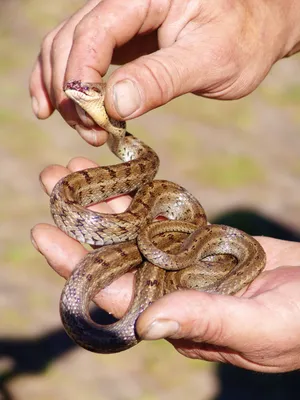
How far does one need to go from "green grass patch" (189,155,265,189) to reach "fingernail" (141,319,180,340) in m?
8.44

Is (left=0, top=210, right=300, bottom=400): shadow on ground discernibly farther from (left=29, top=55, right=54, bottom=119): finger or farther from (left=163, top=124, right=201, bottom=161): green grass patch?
(left=163, top=124, right=201, bottom=161): green grass patch

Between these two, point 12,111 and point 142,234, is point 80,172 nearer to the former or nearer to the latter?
point 142,234

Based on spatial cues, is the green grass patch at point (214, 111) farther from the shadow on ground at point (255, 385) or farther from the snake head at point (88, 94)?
the snake head at point (88, 94)

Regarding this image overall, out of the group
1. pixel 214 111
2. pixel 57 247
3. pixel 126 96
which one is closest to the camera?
pixel 126 96

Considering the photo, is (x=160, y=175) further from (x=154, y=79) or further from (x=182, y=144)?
(x=154, y=79)

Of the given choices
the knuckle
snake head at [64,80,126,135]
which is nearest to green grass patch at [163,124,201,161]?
the knuckle

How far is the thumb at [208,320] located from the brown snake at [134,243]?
2.61 ft

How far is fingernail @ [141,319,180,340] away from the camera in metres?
4.67

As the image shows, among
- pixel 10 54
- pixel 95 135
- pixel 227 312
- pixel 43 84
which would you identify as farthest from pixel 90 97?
pixel 10 54

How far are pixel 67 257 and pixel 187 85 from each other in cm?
191

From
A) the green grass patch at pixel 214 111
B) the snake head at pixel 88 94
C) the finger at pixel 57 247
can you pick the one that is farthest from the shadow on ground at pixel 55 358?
the green grass patch at pixel 214 111

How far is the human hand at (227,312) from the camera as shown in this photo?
4.77 meters

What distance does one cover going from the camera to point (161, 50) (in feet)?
20.6

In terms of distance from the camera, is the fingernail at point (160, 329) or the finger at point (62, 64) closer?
the fingernail at point (160, 329)
